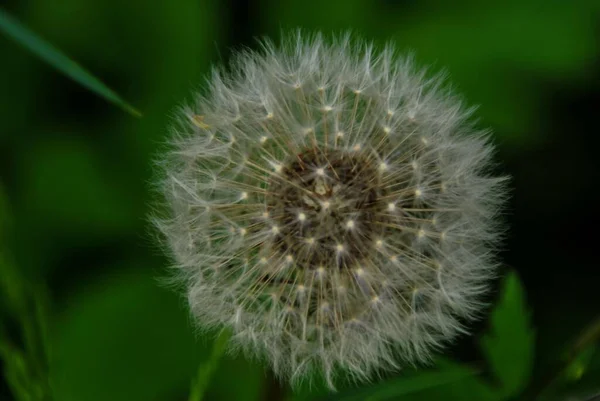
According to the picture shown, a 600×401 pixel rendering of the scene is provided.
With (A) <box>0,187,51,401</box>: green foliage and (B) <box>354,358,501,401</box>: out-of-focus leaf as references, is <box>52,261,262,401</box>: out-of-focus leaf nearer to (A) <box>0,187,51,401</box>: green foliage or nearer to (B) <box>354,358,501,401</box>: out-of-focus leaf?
(A) <box>0,187,51,401</box>: green foliage

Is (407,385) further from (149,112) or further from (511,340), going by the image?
(149,112)

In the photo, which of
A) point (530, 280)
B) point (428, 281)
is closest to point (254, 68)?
point (428, 281)

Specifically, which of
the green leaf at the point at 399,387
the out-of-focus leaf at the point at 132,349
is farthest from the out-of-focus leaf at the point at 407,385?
the out-of-focus leaf at the point at 132,349

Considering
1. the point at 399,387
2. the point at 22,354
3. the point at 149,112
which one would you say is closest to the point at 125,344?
the point at 22,354

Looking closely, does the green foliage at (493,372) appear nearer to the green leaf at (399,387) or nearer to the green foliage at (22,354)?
the green leaf at (399,387)

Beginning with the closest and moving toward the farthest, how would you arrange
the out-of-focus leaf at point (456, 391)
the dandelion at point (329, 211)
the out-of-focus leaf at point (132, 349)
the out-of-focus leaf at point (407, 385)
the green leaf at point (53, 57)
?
the green leaf at point (53, 57) → the dandelion at point (329, 211) → the out-of-focus leaf at point (407, 385) → the out-of-focus leaf at point (456, 391) → the out-of-focus leaf at point (132, 349)

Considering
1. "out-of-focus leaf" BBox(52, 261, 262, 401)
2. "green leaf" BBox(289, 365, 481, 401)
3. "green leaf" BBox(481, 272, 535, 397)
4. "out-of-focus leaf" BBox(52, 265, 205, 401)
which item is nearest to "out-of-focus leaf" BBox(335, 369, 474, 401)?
"green leaf" BBox(289, 365, 481, 401)
